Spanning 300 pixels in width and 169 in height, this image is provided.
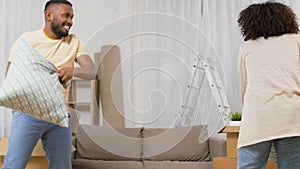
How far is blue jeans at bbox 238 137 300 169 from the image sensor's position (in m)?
1.89

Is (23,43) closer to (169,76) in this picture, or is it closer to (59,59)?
(59,59)

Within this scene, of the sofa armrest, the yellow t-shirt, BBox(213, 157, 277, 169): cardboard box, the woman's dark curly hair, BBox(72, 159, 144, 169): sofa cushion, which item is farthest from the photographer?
the sofa armrest

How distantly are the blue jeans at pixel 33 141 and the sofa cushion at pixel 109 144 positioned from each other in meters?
1.53

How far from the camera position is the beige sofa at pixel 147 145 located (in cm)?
367

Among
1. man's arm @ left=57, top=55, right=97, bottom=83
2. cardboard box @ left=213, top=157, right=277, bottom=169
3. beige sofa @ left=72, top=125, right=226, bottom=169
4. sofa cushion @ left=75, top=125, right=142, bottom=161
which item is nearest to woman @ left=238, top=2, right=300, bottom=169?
man's arm @ left=57, top=55, right=97, bottom=83

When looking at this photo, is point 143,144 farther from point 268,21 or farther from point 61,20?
point 268,21

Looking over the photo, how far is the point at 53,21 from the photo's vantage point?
7.40 ft

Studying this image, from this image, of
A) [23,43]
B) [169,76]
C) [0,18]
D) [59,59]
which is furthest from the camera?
[0,18]

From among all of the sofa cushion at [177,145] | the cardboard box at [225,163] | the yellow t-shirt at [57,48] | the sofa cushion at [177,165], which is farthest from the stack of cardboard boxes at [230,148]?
the yellow t-shirt at [57,48]

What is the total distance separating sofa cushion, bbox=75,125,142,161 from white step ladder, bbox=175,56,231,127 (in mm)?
380

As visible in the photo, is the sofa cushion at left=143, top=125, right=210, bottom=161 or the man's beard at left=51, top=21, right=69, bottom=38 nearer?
the man's beard at left=51, top=21, right=69, bottom=38

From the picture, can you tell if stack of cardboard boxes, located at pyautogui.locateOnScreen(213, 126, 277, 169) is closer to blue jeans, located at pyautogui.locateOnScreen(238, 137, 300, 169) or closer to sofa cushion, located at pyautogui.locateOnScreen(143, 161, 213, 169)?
sofa cushion, located at pyautogui.locateOnScreen(143, 161, 213, 169)

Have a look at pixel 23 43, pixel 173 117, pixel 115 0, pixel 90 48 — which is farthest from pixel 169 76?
pixel 23 43

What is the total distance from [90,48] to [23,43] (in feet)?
4.67
